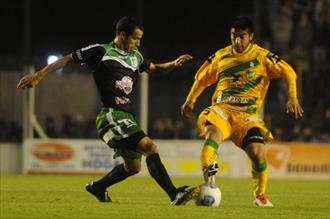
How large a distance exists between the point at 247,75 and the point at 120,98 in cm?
149

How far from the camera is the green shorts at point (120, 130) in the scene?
1103 cm

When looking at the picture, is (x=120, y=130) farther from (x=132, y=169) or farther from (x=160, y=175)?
(x=160, y=175)

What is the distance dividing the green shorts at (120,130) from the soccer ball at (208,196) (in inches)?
39.5

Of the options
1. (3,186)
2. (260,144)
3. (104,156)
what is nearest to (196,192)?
(260,144)

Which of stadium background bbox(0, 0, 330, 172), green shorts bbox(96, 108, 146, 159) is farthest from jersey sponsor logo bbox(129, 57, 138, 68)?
stadium background bbox(0, 0, 330, 172)

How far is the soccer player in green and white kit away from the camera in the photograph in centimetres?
1099

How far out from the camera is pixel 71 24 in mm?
30078

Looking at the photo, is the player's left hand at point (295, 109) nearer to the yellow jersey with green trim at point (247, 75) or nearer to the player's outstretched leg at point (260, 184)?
the yellow jersey with green trim at point (247, 75)

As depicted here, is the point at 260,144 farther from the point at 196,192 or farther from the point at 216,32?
the point at 216,32

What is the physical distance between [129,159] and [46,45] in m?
19.0

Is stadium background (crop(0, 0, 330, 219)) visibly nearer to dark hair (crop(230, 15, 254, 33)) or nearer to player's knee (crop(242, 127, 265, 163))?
player's knee (crop(242, 127, 265, 163))

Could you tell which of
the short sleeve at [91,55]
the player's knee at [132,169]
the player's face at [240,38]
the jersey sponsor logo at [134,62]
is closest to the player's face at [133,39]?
the jersey sponsor logo at [134,62]

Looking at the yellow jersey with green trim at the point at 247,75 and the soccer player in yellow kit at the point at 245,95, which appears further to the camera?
the yellow jersey with green trim at the point at 247,75

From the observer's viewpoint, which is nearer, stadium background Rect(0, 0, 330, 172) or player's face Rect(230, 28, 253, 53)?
player's face Rect(230, 28, 253, 53)
